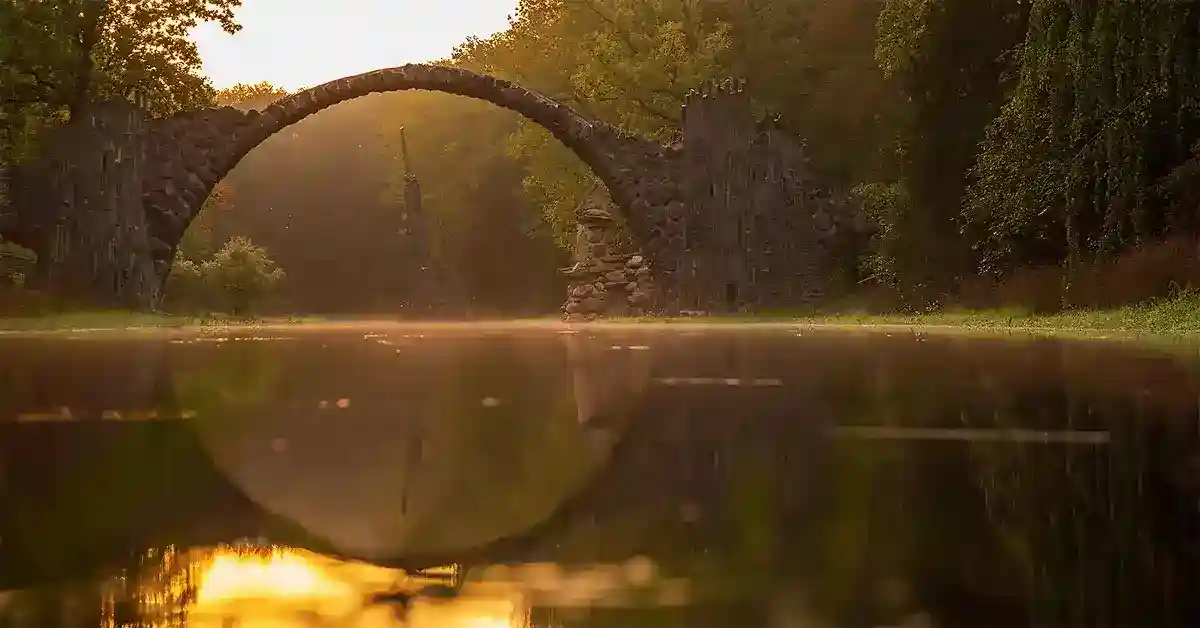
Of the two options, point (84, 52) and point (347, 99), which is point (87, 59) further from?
point (347, 99)

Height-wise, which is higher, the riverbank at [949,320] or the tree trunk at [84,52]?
→ the tree trunk at [84,52]

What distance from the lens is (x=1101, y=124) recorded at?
18438 mm

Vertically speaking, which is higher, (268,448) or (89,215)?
(89,215)

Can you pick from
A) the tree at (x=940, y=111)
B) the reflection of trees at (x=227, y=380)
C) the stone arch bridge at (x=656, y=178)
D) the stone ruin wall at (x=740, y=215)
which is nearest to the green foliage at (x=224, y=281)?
the stone arch bridge at (x=656, y=178)

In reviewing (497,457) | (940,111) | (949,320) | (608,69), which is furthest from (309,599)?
(608,69)

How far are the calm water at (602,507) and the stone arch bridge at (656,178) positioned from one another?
71.3 ft

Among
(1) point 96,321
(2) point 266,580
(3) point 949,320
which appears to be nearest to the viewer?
(2) point 266,580

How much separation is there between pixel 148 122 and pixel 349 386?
22390mm

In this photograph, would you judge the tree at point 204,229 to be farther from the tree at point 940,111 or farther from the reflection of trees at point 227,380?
the reflection of trees at point 227,380

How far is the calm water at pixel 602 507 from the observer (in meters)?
2.00

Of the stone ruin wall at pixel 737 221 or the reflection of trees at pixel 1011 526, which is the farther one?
the stone ruin wall at pixel 737 221

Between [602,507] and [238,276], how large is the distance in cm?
3698

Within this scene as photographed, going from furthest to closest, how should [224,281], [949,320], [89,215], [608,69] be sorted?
[224,281]
[608,69]
[89,215]
[949,320]

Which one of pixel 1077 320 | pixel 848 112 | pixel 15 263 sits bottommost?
pixel 1077 320
